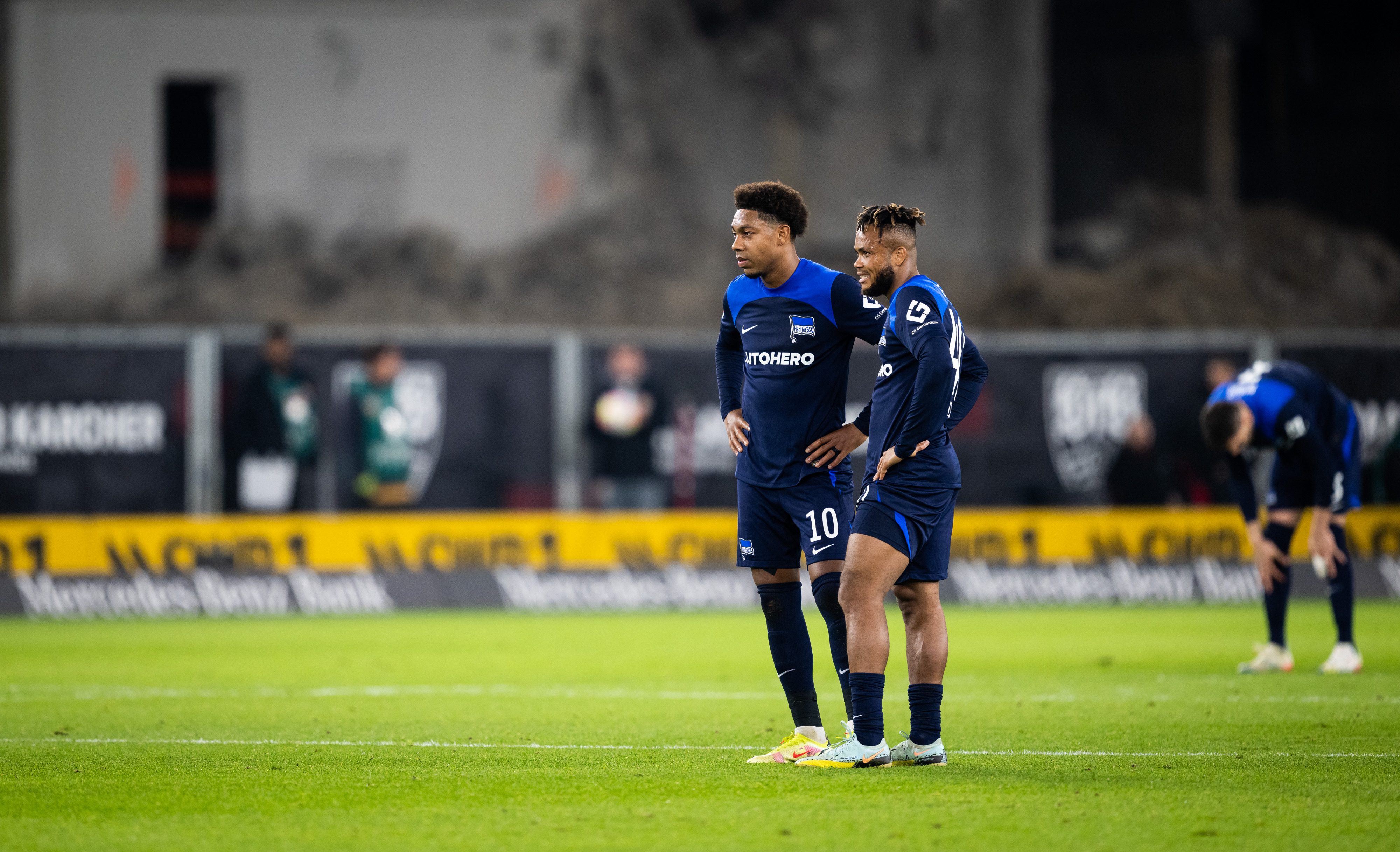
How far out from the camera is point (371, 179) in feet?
107

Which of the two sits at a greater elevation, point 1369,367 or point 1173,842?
point 1369,367

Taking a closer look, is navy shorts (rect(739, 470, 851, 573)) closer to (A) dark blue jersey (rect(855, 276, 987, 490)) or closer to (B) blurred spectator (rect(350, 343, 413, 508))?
(A) dark blue jersey (rect(855, 276, 987, 490))

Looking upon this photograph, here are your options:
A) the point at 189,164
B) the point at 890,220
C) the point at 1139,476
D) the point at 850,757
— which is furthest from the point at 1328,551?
the point at 189,164

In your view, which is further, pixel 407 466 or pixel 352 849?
pixel 407 466

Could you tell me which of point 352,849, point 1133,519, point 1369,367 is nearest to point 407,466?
point 1133,519

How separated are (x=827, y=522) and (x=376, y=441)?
11.4 metres

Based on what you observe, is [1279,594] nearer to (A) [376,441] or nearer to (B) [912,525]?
(B) [912,525]

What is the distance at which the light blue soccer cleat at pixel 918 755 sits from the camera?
7.29 m

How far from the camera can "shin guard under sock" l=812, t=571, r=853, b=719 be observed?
7.35 m

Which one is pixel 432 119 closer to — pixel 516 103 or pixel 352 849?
pixel 516 103

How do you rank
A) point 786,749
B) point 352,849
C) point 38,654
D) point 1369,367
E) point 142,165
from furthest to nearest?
point 142,165 → point 1369,367 → point 38,654 → point 786,749 → point 352,849

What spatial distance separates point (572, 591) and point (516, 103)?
57.8 ft

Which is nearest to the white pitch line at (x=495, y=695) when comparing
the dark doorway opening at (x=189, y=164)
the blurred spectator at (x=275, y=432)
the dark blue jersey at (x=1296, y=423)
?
the dark blue jersey at (x=1296, y=423)

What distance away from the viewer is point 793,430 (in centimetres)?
743
